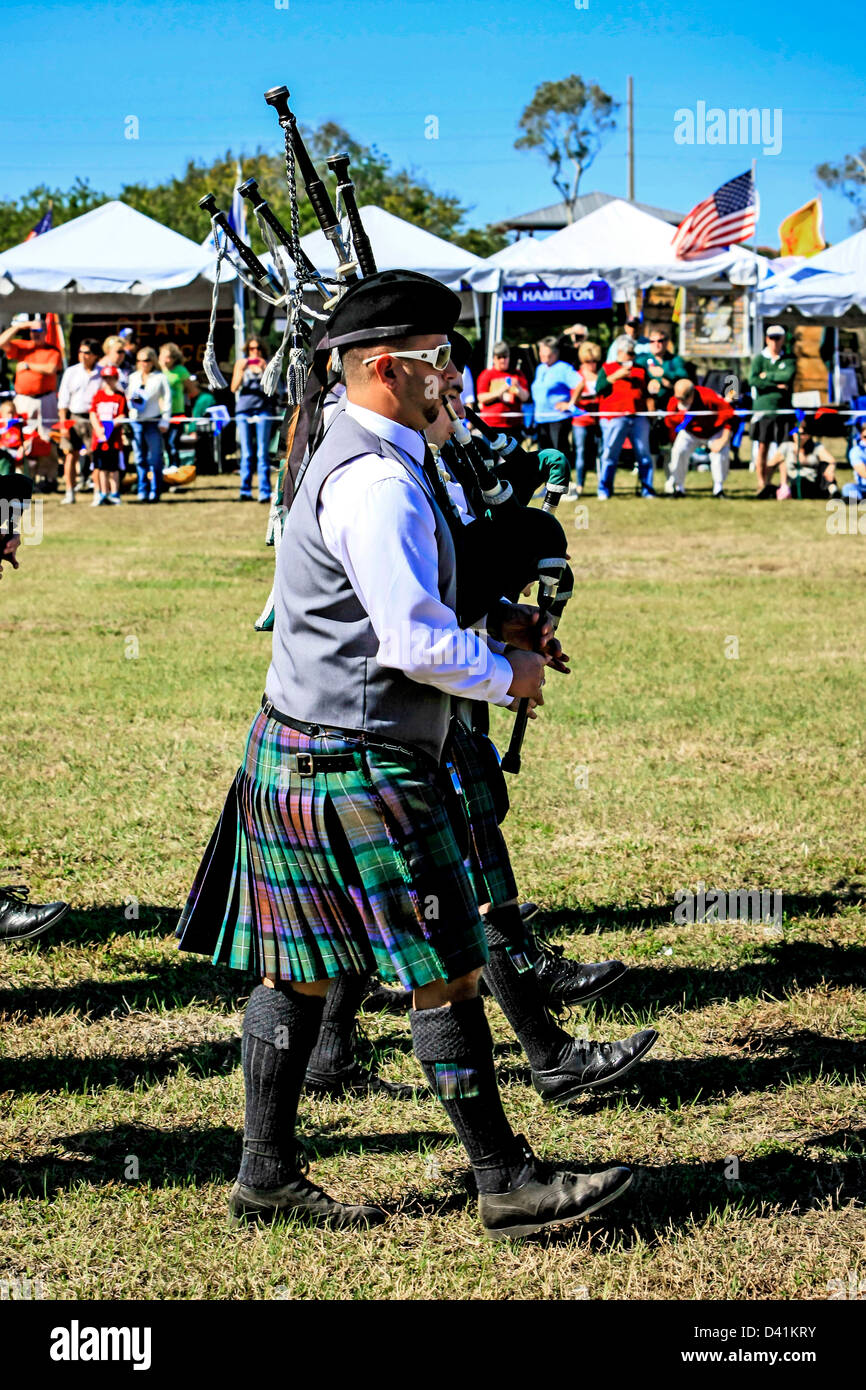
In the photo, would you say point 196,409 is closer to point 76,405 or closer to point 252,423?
point 252,423

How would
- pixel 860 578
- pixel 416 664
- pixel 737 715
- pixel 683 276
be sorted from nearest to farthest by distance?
Answer: pixel 416 664
pixel 737 715
pixel 860 578
pixel 683 276

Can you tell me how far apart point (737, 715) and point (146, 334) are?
1824 centimetres

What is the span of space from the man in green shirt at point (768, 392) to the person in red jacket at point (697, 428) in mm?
383

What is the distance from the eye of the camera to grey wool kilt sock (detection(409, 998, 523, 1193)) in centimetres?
290

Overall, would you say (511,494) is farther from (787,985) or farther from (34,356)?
(34,356)

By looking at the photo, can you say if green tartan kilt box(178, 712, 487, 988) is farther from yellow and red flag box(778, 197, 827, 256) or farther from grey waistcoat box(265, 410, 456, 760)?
yellow and red flag box(778, 197, 827, 256)

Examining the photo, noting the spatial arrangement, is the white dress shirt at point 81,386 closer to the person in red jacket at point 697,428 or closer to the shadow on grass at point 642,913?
the person in red jacket at point 697,428

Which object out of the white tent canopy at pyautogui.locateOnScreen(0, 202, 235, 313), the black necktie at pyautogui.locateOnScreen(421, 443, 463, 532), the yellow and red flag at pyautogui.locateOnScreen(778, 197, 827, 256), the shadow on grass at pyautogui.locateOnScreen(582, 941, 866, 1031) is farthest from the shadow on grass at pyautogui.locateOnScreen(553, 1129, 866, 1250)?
the yellow and red flag at pyautogui.locateOnScreen(778, 197, 827, 256)

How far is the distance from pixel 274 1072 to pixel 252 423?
55.2 ft

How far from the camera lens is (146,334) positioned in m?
23.5

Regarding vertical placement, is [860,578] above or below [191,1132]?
above

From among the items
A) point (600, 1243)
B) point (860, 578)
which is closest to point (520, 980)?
point (600, 1243)

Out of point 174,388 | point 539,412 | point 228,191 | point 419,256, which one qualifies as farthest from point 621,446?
point 228,191

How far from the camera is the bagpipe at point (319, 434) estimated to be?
3023mm
